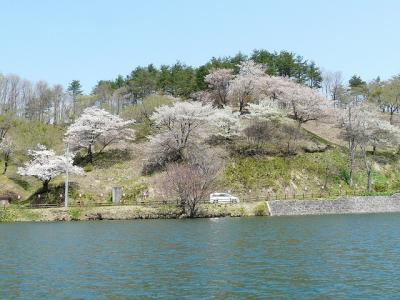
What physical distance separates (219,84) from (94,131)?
30.4 m

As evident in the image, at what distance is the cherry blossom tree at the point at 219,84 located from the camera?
9650 centimetres

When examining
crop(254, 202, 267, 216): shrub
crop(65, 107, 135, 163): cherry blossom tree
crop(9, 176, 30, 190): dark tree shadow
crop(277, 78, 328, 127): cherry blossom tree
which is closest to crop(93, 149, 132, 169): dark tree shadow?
crop(65, 107, 135, 163): cherry blossom tree

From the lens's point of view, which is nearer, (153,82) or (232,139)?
(232,139)

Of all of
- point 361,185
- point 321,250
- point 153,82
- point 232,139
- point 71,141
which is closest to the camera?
point 321,250

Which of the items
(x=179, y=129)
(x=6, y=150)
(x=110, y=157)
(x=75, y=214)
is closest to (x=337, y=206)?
(x=179, y=129)

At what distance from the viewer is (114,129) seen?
271 feet

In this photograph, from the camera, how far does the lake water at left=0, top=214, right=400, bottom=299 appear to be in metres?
20.1

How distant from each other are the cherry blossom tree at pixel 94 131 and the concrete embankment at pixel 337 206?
33.4m

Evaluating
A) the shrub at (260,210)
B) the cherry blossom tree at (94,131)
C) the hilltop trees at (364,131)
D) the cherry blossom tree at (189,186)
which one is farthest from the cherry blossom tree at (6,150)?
the hilltop trees at (364,131)

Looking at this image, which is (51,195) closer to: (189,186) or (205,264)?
(189,186)

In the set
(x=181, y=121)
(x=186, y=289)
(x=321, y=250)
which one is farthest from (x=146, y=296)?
(x=181, y=121)

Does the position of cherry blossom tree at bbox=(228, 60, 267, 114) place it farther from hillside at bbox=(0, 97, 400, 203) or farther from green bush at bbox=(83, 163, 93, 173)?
green bush at bbox=(83, 163, 93, 173)

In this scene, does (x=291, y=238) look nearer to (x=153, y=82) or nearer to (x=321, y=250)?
(x=321, y=250)

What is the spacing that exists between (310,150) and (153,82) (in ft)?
159
